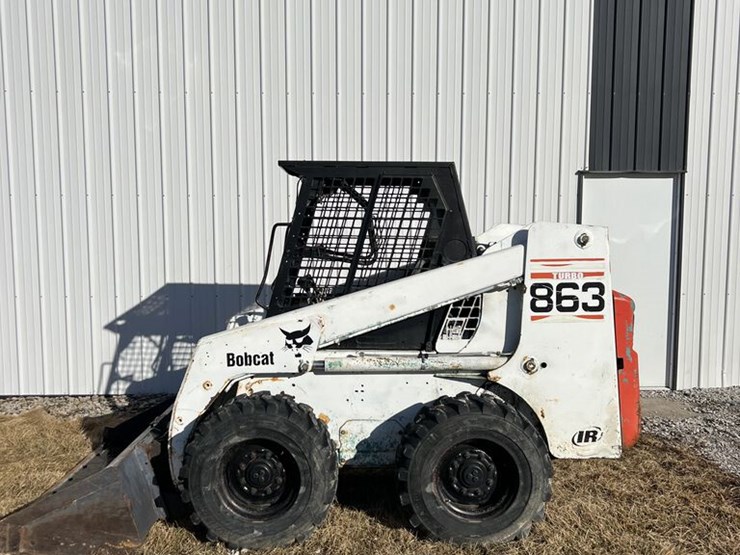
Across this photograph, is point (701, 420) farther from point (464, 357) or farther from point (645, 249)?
point (464, 357)

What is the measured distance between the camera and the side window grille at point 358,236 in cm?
369

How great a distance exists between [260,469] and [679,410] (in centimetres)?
486

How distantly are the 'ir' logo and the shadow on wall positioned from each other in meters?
4.13

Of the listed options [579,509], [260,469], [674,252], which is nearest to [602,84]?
[674,252]

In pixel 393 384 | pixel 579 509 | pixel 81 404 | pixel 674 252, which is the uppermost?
pixel 674 252

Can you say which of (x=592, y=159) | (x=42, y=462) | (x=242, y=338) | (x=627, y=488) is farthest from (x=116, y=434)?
(x=592, y=159)

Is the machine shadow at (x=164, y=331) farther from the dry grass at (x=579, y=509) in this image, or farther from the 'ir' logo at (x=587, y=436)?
the 'ir' logo at (x=587, y=436)

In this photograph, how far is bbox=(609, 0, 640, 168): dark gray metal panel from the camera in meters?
6.45

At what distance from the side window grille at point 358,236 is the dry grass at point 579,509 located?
4.94 feet

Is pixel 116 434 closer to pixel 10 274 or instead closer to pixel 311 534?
pixel 311 534

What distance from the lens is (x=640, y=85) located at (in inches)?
256

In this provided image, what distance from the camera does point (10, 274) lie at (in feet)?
21.5

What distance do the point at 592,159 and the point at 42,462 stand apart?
6359 mm

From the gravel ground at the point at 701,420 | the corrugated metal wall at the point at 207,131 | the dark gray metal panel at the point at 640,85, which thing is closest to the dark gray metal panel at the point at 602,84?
the dark gray metal panel at the point at 640,85
